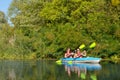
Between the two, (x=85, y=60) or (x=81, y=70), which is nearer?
(x=81, y=70)

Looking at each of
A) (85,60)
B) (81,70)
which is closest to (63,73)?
(81,70)

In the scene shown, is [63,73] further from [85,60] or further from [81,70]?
[85,60]

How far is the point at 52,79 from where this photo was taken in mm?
18031

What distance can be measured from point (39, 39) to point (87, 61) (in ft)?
40.1

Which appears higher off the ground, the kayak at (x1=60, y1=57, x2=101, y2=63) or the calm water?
the kayak at (x1=60, y1=57, x2=101, y2=63)

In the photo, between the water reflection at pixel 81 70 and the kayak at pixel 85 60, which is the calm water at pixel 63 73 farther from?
the kayak at pixel 85 60

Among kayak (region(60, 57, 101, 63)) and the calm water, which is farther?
kayak (region(60, 57, 101, 63))

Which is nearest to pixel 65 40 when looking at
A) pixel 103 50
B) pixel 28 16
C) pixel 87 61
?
pixel 103 50

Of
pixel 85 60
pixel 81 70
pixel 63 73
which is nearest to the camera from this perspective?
pixel 63 73

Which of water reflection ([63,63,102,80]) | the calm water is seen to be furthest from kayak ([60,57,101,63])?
the calm water

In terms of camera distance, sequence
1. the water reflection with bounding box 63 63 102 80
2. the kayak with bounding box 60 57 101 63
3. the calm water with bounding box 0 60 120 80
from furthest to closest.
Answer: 1. the kayak with bounding box 60 57 101 63
2. the water reflection with bounding box 63 63 102 80
3. the calm water with bounding box 0 60 120 80

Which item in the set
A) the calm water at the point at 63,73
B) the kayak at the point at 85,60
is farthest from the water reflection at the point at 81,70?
the kayak at the point at 85,60

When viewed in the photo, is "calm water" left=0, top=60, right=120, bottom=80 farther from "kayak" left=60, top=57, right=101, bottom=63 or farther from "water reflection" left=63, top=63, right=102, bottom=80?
"kayak" left=60, top=57, right=101, bottom=63

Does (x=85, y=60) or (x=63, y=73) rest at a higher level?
(x=85, y=60)
